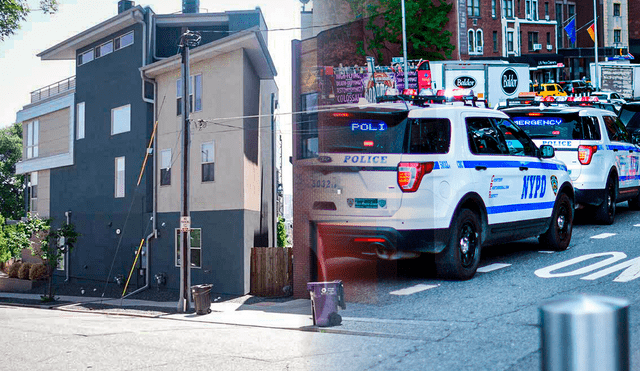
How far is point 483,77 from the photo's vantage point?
38.1 feet

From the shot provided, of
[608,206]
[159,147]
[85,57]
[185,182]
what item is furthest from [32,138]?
[608,206]

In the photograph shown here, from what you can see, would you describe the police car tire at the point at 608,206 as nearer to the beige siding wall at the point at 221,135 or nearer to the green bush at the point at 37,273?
the beige siding wall at the point at 221,135

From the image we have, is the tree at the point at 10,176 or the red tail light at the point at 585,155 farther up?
the tree at the point at 10,176

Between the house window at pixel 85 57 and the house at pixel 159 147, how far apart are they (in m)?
0.06

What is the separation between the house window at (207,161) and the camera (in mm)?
20297

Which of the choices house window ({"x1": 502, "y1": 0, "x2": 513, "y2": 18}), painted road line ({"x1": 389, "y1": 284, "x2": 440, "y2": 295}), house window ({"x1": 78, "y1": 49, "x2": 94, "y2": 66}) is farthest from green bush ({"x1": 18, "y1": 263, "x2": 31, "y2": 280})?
house window ({"x1": 502, "y1": 0, "x2": 513, "y2": 18})

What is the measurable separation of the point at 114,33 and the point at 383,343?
22.6m

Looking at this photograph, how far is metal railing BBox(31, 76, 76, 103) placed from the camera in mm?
29302

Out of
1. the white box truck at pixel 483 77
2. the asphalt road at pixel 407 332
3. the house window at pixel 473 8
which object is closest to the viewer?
the asphalt road at pixel 407 332

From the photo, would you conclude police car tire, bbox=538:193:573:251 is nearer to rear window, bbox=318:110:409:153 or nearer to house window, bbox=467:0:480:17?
house window, bbox=467:0:480:17

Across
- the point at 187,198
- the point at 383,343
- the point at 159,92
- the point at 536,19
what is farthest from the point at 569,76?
the point at 383,343

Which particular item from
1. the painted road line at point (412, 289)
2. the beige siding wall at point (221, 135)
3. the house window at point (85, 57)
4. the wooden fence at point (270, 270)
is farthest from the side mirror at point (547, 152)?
the house window at point (85, 57)

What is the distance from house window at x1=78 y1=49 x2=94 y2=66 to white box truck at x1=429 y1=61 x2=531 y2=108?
17.2 meters

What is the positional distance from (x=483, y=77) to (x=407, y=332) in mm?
7460
